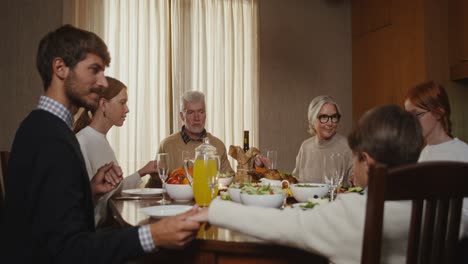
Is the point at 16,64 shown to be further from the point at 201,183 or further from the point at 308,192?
the point at 308,192

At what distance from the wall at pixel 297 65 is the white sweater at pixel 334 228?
3.35m

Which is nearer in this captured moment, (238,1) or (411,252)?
(411,252)

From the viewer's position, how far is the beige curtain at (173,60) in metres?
3.90

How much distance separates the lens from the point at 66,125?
53.3 inches

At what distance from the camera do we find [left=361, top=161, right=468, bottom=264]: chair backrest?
799 millimetres

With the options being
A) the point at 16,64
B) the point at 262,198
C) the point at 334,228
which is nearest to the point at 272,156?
the point at 262,198

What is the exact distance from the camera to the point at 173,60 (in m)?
4.11

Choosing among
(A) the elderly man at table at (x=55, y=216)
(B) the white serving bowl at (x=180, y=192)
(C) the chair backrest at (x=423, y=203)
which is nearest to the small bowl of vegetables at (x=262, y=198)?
(A) the elderly man at table at (x=55, y=216)

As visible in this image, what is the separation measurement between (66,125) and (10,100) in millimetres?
2605

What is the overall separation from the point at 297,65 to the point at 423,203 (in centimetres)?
385

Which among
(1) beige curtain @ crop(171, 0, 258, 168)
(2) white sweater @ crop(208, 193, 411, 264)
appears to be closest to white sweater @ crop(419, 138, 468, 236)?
(2) white sweater @ crop(208, 193, 411, 264)

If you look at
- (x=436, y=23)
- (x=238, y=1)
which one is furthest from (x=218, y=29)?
(x=436, y=23)

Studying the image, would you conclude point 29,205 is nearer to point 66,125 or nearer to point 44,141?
point 44,141

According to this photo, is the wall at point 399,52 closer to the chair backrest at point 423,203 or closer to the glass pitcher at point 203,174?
the glass pitcher at point 203,174
